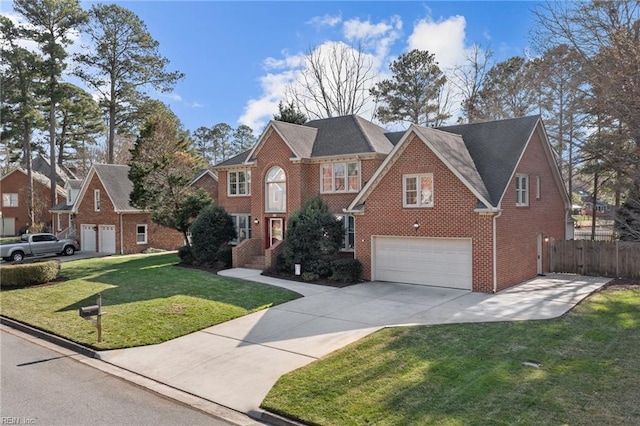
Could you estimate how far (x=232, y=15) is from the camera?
1838 cm

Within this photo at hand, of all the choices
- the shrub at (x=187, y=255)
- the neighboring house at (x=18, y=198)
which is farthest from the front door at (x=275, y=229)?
the neighboring house at (x=18, y=198)

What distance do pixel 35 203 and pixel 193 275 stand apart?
33.7 meters

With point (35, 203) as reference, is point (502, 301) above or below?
below

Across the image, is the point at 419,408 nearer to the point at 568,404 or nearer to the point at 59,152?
the point at 568,404

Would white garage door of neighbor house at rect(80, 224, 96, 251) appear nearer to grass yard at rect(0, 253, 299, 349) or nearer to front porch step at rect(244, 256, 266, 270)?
grass yard at rect(0, 253, 299, 349)

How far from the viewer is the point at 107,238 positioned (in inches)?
1288

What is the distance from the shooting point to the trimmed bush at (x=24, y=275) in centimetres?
1783

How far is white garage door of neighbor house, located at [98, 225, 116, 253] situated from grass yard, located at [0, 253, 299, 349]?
1112 centimetres

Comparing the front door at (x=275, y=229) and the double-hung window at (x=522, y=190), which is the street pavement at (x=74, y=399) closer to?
the front door at (x=275, y=229)

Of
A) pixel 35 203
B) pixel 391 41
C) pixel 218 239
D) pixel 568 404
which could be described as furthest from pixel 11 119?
pixel 568 404

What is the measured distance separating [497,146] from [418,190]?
4149 mm

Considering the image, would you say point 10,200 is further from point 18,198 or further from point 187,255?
point 187,255

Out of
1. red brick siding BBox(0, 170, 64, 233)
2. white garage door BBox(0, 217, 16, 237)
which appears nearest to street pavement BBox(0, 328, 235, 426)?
red brick siding BBox(0, 170, 64, 233)

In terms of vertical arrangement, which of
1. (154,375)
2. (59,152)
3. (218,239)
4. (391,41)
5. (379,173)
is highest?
(391,41)
